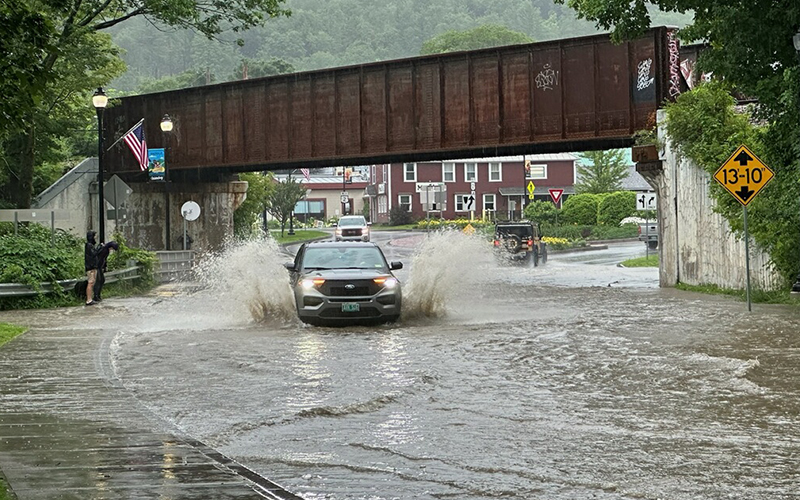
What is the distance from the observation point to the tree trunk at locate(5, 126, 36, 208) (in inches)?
1635

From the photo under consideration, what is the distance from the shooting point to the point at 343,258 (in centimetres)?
2138

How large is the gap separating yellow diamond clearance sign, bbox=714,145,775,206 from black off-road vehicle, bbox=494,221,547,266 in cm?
2411

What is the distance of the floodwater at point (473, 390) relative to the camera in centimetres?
846

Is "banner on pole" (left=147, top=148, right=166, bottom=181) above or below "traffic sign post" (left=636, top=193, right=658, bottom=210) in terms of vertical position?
above

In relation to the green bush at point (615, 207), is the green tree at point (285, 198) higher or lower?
higher

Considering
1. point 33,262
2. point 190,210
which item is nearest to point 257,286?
point 33,262

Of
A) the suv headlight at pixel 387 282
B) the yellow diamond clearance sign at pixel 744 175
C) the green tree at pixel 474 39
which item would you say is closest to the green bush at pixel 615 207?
the yellow diamond clearance sign at pixel 744 175

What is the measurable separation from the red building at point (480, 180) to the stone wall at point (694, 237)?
69.5 metres

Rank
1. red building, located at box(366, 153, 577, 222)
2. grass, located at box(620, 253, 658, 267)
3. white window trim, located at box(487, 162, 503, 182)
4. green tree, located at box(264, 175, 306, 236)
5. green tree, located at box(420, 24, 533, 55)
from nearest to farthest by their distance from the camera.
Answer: grass, located at box(620, 253, 658, 267) → green tree, located at box(264, 175, 306, 236) → red building, located at box(366, 153, 577, 222) → white window trim, located at box(487, 162, 503, 182) → green tree, located at box(420, 24, 533, 55)

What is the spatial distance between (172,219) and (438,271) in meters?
28.2

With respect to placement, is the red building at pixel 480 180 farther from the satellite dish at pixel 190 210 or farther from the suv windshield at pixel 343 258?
the suv windshield at pixel 343 258

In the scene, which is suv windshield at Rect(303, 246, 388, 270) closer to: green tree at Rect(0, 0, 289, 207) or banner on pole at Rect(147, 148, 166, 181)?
green tree at Rect(0, 0, 289, 207)

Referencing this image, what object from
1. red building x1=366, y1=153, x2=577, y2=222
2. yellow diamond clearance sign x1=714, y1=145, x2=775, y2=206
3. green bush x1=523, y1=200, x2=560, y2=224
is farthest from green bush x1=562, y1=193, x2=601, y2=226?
yellow diamond clearance sign x1=714, y1=145, x2=775, y2=206

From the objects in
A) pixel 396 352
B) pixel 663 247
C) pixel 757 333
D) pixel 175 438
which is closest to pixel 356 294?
pixel 396 352
